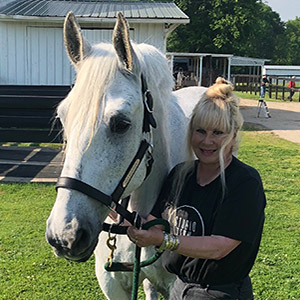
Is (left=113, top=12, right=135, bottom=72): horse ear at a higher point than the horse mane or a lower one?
higher

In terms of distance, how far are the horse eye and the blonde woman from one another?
0.42 metres

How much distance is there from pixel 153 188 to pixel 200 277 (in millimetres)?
543

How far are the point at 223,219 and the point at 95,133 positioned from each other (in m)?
0.67

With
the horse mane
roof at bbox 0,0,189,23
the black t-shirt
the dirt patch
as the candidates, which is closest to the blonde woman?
the black t-shirt

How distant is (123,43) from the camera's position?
1.62 metres

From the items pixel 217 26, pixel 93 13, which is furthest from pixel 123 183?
pixel 217 26

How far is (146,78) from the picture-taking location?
1.81 m

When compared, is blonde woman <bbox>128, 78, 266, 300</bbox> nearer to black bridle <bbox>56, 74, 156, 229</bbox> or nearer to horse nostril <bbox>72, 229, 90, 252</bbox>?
black bridle <bbox>56, 74, 156, 229</bbox>

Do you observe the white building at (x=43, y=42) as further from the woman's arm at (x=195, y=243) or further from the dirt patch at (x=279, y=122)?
the woman's arm at (x=195, y=243)

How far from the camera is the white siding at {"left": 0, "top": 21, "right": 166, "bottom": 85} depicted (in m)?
10.5

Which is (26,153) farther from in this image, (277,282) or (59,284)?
(277,282)

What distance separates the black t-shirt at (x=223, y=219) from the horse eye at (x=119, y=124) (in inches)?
21.0

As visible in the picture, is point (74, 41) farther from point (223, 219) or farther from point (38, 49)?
point (38, 49)

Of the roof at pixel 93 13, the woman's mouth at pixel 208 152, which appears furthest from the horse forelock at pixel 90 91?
the roof at pixel 93 13
